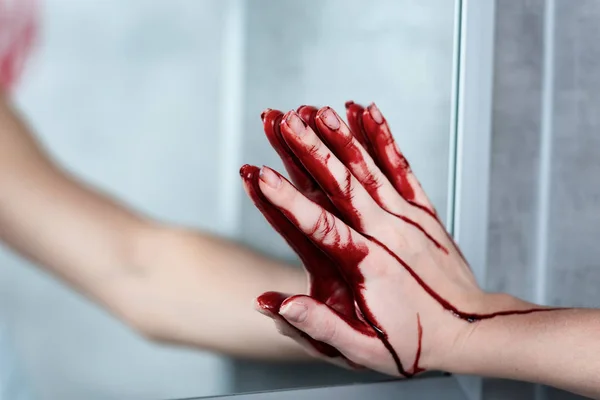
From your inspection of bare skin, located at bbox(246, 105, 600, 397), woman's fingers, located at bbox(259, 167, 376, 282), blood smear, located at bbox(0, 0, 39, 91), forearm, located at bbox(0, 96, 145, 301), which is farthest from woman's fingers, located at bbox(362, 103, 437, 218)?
blood smear, located at bbox(0, 0, 39, 91)

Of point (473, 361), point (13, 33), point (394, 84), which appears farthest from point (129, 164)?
point (473, 361)

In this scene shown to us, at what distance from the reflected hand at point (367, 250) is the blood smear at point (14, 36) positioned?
1.31 ft

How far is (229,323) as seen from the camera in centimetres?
77

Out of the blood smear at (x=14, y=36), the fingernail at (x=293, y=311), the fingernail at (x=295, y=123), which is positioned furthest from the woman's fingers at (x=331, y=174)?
the blood smear at (x=14, y=36)

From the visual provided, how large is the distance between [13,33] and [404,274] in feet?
1.84

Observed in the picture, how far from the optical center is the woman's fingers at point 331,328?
20.3 inches

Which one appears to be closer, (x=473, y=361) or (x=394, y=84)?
(x=473, y=361)

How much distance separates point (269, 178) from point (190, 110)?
16.4 inches

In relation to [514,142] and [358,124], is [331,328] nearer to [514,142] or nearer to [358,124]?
[358,124]

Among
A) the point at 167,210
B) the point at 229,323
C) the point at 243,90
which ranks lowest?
the point at 229,323

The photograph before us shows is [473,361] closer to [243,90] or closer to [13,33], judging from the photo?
[243,90]

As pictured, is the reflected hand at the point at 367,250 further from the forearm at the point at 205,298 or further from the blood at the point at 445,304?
the forearm at the point at 205,298

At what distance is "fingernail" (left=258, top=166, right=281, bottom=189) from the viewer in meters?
0.51

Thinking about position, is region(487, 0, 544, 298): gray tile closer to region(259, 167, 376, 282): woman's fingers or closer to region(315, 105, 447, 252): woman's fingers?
region(315, 105, 447, 252): woman's fingers
